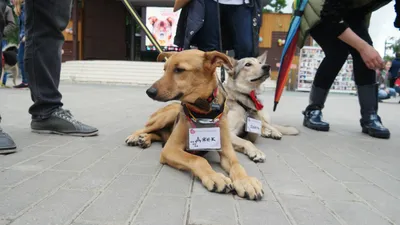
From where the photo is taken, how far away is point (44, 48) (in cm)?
321

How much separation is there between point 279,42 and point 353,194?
1897cm

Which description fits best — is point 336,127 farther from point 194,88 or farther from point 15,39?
point 15,39

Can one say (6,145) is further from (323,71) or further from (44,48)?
(323,71)

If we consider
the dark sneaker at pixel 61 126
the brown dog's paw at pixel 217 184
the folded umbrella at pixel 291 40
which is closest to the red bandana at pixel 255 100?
the folded umbrella at pixel 291 40

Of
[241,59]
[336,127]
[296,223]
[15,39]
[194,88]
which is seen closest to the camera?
[296,223]

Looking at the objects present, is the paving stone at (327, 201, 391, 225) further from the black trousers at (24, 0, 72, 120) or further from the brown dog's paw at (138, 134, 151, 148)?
the black trousers at (24, 0, 72, 120)

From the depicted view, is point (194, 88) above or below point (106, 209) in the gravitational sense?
above

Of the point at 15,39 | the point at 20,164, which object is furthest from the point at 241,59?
the point at 15,39

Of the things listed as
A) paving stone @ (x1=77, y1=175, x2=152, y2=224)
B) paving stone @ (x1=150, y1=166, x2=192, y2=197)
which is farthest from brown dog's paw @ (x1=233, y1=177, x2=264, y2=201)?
paving stone @ (x1=77, y1=175, x2=152, y2=224)

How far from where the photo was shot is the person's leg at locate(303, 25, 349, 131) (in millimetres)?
4273

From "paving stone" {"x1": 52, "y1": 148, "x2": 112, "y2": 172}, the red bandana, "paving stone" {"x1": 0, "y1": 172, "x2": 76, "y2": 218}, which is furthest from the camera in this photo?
the red bandana

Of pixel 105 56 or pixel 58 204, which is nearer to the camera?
pixel 58 204

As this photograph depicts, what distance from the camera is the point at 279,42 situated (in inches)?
786

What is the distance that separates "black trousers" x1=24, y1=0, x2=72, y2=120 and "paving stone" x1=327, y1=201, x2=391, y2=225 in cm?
275
